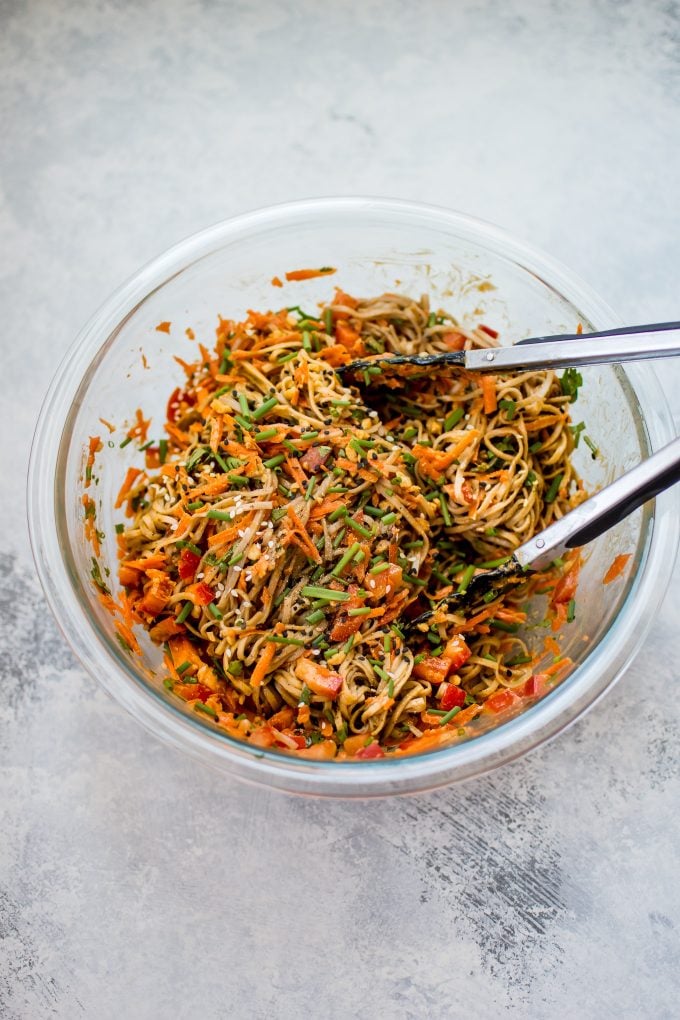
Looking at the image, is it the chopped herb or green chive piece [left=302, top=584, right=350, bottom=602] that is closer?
green chive piece [left=302, top=584, right=350, bottom=602]

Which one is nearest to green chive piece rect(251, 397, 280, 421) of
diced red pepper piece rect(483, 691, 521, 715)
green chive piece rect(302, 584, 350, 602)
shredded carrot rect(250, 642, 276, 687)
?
green chive piece rect(302, 584, 350, 602)

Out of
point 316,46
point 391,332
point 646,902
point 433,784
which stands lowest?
point 646,902

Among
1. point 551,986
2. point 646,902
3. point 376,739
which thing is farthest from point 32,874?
point 646,902

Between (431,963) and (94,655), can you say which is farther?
(431,963)

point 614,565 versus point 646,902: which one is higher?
point 614,565

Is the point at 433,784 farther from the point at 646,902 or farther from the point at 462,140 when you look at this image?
the point at 462,140

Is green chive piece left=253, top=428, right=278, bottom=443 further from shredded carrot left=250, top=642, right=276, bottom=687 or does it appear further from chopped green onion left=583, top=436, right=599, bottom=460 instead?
chopped green onion left=583, top=436, right=599, bottom=460

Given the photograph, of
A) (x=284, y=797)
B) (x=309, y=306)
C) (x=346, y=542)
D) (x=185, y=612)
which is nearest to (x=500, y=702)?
(x=346, y=542)

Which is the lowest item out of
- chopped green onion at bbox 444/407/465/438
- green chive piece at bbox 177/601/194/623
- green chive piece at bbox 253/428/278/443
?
green chive piece at bbox 177/601/194/623
